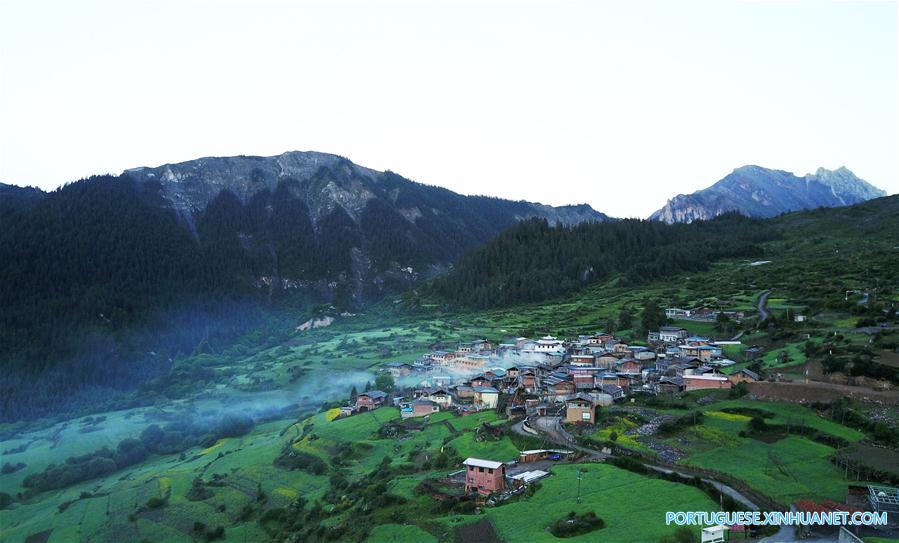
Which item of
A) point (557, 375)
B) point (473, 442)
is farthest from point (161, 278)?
point (473, 442)

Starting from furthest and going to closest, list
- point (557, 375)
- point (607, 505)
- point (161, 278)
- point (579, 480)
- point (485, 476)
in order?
point (161, 278), point (557, 375), point (485, 476), point (579, 480), point (607, 505)

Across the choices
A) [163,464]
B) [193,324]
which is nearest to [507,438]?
[163,464]

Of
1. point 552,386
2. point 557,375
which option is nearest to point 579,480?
point 552,386

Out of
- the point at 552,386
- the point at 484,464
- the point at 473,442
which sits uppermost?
the point at 552,386

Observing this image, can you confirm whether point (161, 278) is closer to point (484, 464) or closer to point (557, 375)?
point (557, 375)

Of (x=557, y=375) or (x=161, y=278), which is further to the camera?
(x=161, y=278)

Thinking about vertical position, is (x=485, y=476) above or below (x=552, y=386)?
below

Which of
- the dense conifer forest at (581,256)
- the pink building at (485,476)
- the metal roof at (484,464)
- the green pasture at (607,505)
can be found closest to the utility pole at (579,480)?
the green pasture at (607,505)

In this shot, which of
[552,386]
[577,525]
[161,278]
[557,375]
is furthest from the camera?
[161,278]
